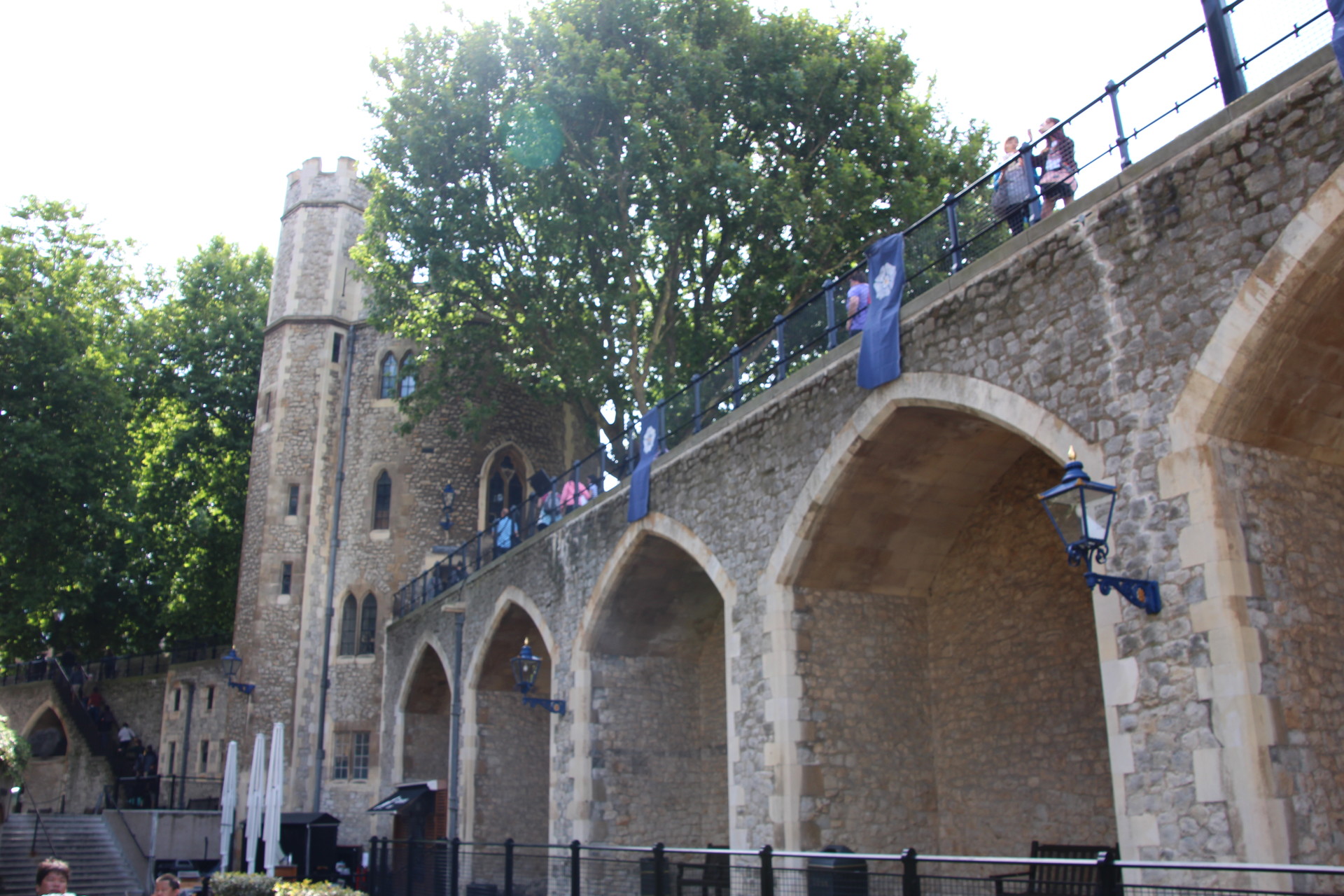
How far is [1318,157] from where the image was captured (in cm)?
661

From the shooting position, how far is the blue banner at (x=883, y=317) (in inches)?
382

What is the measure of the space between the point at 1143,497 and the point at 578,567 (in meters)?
8.95

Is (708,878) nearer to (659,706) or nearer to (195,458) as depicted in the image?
(659,706)

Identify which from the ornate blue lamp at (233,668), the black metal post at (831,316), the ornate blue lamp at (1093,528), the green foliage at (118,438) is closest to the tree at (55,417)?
the green foliage at (118,438)

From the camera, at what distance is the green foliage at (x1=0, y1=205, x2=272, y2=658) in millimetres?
20969

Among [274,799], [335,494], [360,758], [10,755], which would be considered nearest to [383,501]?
[335,494]

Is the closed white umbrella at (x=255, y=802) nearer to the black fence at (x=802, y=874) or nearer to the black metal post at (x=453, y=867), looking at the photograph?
the black fence at (x=802, y=874)

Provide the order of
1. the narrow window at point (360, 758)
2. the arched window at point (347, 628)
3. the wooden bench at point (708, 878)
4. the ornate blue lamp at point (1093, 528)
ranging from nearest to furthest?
the ornate blue lamp at point (1093, 528), the wooden bench at point (708, 878), the narrow window at point (360, 758), the arched window at point (347, 628)

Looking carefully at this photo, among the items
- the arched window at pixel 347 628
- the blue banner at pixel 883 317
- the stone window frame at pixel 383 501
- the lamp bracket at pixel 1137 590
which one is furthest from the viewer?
the stone window frame at pixel 383 501

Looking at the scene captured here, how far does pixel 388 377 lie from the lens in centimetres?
2616

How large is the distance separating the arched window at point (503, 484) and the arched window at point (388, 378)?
2989 millimetres

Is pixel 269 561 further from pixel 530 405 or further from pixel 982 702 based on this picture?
pixel 982 702

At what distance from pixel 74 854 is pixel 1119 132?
65.1 feet

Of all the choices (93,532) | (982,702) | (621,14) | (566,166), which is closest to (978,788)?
(982,702)
